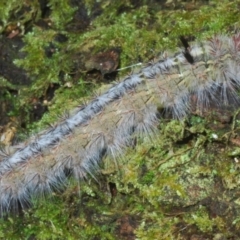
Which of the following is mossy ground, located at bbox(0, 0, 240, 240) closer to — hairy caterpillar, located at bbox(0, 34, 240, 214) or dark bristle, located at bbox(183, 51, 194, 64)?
hairy caterpillar, located at bbox(0, 34, 240, 214)

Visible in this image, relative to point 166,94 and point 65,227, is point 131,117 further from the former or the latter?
point 65,227

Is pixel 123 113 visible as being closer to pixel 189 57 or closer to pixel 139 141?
pixel 139 141

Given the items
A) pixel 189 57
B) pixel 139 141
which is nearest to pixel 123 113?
pixel 139 141

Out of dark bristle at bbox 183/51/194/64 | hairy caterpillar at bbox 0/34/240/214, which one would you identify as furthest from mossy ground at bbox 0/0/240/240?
dark bristle at bbox 183/51/194/64

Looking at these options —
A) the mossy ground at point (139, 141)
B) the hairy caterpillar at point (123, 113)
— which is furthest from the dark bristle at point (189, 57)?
the mossy ground at point (139, 141)

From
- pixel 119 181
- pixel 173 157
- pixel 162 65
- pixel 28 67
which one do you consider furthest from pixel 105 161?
pixel 28 67

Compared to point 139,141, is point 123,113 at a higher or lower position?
higher
